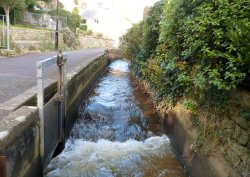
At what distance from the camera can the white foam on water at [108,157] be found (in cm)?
564

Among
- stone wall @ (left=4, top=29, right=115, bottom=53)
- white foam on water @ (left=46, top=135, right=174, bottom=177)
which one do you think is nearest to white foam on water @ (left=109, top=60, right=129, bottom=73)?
stone wall @ (left=4, top=29, right=115, bottom=53)

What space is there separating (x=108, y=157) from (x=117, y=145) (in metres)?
0.81

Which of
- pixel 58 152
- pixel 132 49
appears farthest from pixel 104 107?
pixel 132 49

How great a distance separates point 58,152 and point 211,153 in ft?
11.7

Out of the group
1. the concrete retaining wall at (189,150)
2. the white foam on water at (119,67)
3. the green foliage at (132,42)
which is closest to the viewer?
the concrete retaining wall at (189,150)

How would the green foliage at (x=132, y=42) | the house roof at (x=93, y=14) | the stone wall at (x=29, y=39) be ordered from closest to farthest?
the green foliage at (x=132, y=42)
the stone wall at (x=29, y=39)
the house roof at (x=93, y=14)

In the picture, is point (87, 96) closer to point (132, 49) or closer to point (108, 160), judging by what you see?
point (108, 160)

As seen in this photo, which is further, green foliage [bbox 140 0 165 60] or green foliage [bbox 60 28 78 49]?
green foliage [bbox 60 28 78 49]

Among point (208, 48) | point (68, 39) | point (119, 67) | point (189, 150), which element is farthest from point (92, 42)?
point (208, 48)

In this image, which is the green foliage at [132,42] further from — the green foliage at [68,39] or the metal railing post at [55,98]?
the green foliage at [68,39]

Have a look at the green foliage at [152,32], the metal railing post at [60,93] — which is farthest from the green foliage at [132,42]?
the metal railing post at [60,93]

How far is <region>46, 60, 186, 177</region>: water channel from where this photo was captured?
18.9 feet

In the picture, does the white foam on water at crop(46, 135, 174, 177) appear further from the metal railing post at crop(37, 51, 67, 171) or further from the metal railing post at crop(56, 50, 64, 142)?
the metal railing post at crop(56, 50, 64, 142)

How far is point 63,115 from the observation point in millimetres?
6730
